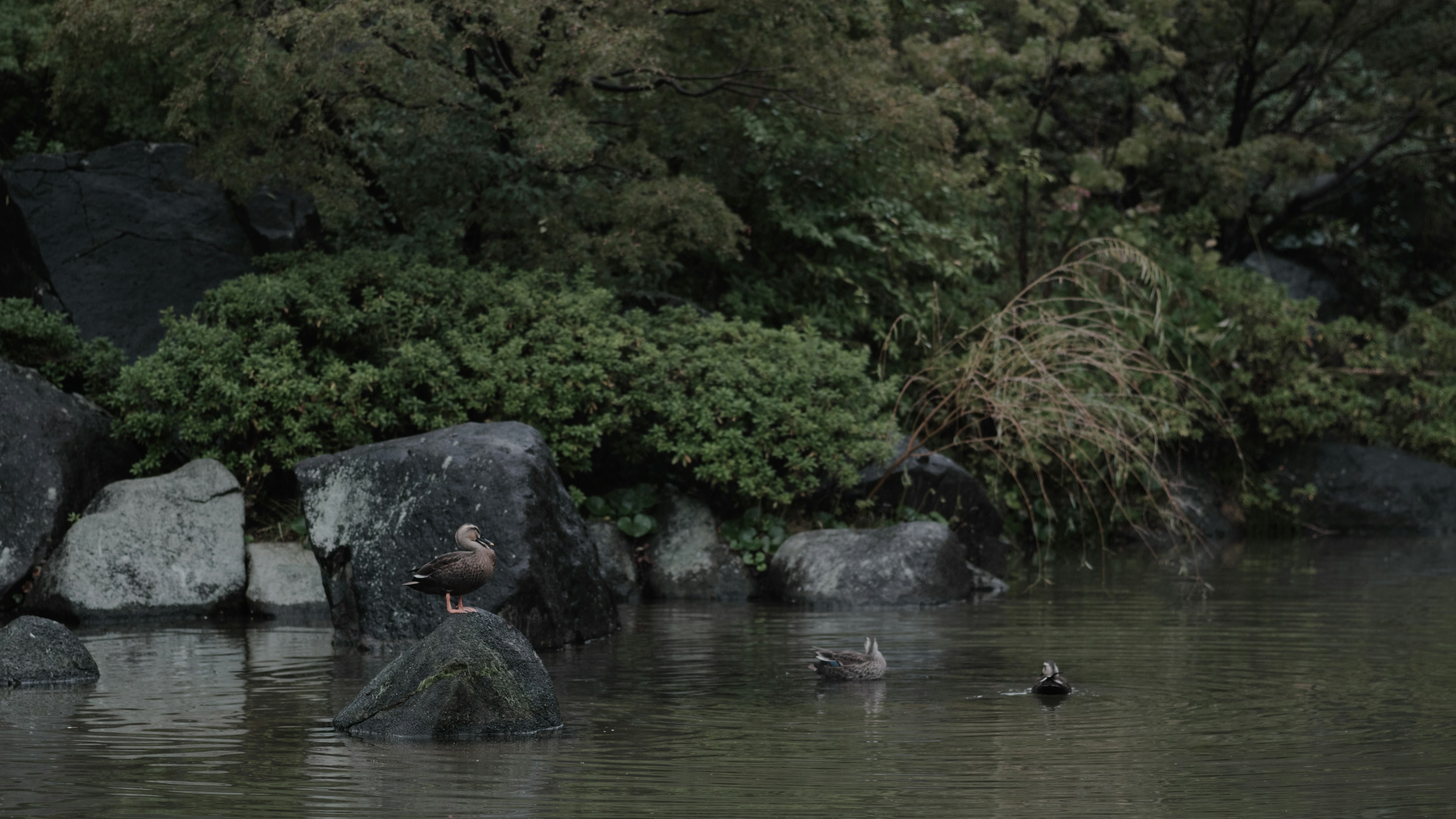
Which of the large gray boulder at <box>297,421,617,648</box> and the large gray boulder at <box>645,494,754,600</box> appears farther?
the large gray boulder at <box>645,494,754,600</box>

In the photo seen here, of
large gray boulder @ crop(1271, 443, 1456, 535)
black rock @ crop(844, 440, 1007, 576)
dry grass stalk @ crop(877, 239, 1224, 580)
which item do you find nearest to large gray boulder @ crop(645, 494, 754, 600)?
black rock @ crop(844, 440, 1007, 576)

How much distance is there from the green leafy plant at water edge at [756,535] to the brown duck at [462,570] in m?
5.82

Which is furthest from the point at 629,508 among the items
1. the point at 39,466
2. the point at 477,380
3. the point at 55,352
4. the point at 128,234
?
the point at 128,234

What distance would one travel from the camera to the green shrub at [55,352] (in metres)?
15.1

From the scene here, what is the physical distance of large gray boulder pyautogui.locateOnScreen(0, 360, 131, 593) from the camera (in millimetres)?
13484

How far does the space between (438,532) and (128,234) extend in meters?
7.24

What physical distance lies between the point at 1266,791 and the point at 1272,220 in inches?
835

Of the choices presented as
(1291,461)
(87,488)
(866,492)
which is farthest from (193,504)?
(1291,461)

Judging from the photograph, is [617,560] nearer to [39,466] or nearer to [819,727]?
[39,466]

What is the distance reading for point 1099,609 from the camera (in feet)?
43.6

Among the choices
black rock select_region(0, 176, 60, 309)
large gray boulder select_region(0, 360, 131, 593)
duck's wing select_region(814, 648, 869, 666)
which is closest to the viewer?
duck's wing select_region(814, 648, 869, 666)

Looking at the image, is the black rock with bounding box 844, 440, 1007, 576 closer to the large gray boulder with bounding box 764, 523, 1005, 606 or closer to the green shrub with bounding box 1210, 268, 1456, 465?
the large gray boulder with bounding box 764, 523, 1005, 606

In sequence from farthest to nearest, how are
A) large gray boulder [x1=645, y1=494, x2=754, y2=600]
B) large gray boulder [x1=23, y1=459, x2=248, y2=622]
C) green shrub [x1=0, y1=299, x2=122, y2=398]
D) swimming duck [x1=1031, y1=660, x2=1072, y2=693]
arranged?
green shrub [x1=0, y1=299, x2=122, y2=398] → large gray boulder [x1=645, y1=494, x2=754, y2=600] → large gray boulder [x1=23, y1=459, x2=248, y2=622] → swimming duck [x1=1031, y1=660, x2=1072, y2=693]

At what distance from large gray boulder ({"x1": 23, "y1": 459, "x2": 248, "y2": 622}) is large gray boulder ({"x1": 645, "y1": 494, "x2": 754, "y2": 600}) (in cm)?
374
